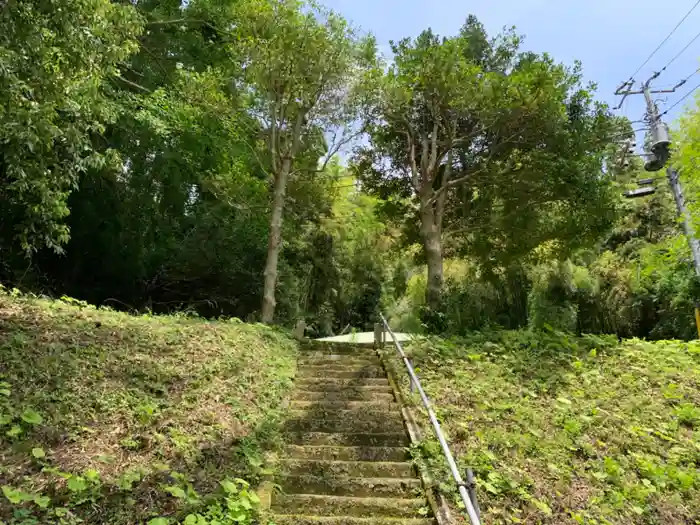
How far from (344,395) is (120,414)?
9.89 ft

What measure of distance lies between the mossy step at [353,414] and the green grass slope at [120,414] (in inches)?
15.0

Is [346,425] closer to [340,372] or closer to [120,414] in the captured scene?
[340,372]

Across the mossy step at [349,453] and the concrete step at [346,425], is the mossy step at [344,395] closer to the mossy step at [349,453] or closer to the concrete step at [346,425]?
the concrete step at [346,425]

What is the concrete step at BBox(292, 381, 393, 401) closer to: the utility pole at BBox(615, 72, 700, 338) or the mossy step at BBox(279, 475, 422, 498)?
the mossy step at BBox(279, 475, 422, 498)

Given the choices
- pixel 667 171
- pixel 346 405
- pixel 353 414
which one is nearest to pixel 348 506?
pixel 353 414

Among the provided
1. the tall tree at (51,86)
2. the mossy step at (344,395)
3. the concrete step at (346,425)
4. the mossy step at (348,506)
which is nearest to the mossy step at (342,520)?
the mossy step at (348,506)

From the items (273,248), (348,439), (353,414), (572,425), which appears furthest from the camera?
(273,248)

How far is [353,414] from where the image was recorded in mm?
6344

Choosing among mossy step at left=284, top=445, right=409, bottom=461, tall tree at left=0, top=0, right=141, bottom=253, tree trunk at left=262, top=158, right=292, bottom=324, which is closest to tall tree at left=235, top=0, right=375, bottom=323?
tree trunk at left=262, top=158, right=292, bottom=324

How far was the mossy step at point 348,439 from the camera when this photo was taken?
561 centimetres

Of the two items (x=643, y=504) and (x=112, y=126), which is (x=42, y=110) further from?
(x=643, y=504)

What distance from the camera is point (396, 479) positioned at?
487cm

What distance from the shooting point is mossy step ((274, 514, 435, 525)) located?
4.15 metres

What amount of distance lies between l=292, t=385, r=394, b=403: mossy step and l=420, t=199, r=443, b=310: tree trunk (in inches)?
187
